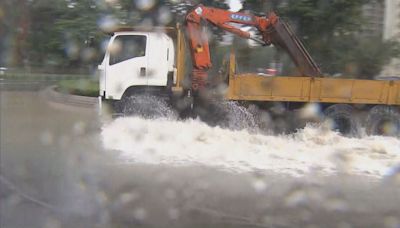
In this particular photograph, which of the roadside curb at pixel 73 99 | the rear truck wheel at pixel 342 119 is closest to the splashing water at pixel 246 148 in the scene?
the rear truck wheel at pixel 342 119

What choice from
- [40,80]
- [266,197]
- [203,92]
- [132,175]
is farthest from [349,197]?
[40,80]

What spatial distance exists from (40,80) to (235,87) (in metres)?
14.2

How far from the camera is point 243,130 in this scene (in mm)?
10859

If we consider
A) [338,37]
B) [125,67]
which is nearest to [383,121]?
[125,67]

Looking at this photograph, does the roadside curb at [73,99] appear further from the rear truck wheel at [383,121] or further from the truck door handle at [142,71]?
the rear truck wheel at [383,121]

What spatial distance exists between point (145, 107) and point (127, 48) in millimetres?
1339

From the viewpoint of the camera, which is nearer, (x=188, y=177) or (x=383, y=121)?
(x=188, y=177)

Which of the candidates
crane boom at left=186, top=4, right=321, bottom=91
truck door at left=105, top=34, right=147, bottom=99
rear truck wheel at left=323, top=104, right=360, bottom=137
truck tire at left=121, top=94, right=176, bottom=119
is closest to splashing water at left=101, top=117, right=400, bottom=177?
truck tire at left=121, top=94, right=176, bottom=119

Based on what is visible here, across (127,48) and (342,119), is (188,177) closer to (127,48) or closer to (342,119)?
(127,48)

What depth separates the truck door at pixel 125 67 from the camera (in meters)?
11.0

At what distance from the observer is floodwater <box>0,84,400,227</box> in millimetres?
5566

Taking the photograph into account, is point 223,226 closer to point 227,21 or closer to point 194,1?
point 227,21

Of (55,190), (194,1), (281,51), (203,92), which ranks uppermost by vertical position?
(194,1)

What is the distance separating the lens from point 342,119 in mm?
11336
